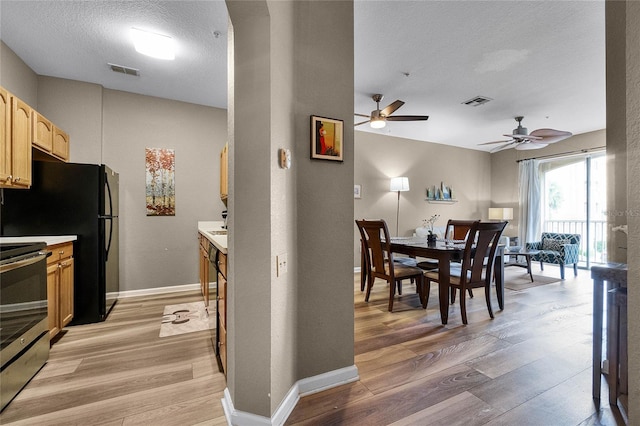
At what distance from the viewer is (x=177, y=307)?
137 inches

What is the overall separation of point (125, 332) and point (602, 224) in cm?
849

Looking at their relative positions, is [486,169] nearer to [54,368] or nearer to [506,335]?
[506,335]

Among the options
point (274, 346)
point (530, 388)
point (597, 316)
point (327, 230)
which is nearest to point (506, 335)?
point (530, 388)

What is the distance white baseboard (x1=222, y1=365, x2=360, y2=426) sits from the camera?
149cm

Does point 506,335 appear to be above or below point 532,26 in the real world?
below

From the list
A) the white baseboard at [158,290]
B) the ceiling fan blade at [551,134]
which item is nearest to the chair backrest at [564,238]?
the ceiling fan blade at [551,134]

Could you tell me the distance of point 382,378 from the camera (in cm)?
197

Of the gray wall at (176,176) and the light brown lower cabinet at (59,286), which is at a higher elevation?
the gray wall at (176,176)

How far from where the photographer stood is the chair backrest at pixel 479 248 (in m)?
2.88

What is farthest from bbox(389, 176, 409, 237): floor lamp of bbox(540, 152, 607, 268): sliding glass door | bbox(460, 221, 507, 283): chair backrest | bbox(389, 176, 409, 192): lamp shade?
bbox(540, 152, 607, 268): sliding glass door

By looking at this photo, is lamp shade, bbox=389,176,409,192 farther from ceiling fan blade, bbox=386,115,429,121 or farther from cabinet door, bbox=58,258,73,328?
cabinet door, bbox=58,258,73,328

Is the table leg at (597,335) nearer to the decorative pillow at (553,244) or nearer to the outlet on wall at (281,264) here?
the outlet on wall at (281,264)

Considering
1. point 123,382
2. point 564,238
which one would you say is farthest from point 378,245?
point 564,238

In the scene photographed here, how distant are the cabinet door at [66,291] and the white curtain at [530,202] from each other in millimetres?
8263
